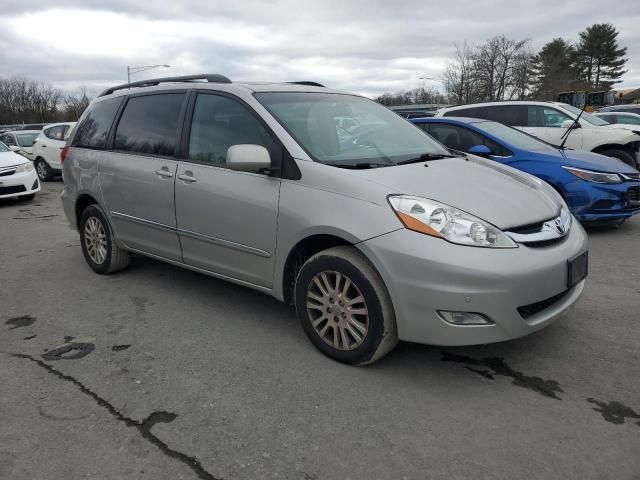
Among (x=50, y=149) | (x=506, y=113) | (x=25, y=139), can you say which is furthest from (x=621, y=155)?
(x=25, y=139)

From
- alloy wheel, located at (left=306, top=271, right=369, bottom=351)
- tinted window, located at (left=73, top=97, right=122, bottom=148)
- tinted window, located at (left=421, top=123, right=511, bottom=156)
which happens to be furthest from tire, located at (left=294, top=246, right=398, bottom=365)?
tinted window, located at (left=421, top=123, right=511, bottom=156)

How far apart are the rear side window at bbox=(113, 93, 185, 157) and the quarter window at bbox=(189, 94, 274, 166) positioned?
0.80ft

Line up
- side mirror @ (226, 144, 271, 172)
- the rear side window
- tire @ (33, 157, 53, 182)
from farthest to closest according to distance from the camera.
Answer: tire @ (33, 157, 53, 182) → the rear side window → side mirror @ (226, 144, 271, 172)

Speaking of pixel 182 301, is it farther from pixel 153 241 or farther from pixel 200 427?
pixel 200 427

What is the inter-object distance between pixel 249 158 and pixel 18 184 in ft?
29.4

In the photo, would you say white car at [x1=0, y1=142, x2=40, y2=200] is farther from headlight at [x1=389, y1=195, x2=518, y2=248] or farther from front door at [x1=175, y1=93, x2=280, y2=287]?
headlight at [x1=389, y1=195, x2=518, y2=248]

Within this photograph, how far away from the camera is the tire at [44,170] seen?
1508cm

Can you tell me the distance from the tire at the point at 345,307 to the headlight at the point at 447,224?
0.37 meters

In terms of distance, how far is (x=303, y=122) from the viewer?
376 cm

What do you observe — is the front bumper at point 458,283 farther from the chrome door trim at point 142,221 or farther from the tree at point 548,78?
the tree at point 548,78

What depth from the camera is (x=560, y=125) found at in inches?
395

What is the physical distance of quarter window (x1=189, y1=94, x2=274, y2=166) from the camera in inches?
147

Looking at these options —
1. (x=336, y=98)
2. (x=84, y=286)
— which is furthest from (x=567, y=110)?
(x=84, y=286)

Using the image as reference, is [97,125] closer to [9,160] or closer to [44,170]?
[9,160]
